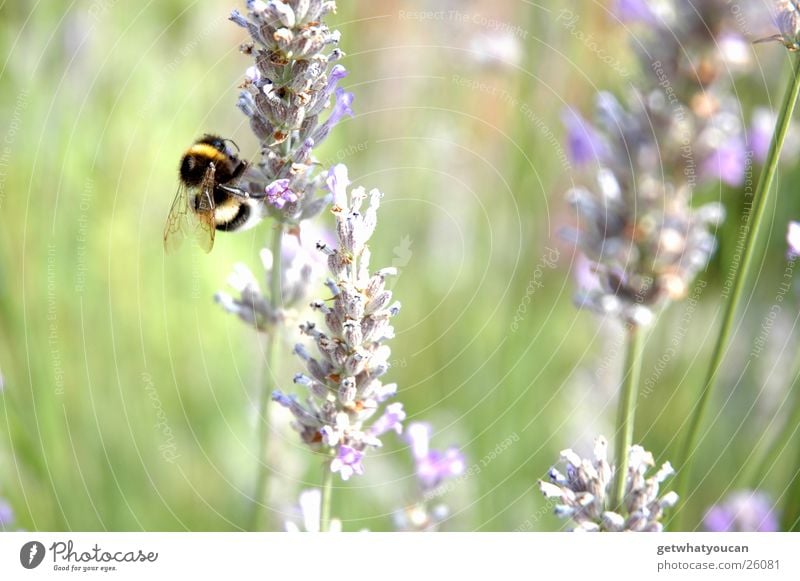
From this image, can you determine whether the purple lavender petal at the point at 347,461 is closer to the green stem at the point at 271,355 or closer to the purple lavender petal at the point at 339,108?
the green stem at the point at 271,355

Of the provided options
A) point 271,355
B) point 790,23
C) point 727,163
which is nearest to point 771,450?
point 727,163

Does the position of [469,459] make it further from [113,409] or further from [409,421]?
[113,409]

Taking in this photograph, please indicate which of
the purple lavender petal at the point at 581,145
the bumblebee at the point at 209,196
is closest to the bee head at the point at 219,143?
the bumblebee at the point at 209,196

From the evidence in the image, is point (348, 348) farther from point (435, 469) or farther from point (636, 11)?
point (636, 11)

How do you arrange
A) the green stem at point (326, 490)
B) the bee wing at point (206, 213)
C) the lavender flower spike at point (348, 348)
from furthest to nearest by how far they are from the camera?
the bee wing at point (206, 213)
the green stem at point (326, 490)
the lavender flower spike at point (348, 348)

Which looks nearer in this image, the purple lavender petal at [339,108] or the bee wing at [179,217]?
the purple lavender petal at [339,108]

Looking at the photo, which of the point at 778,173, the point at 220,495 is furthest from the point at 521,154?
the point at 220,495
